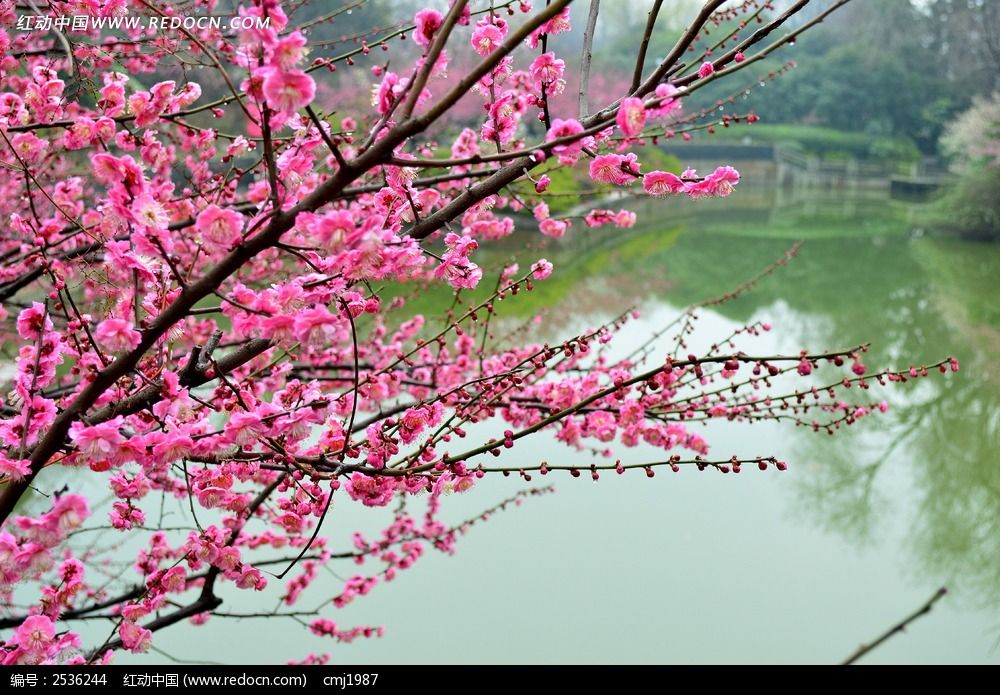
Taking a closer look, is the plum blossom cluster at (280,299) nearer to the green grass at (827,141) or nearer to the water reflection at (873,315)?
the water reflection at (873,315)

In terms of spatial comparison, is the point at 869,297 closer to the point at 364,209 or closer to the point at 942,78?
the point at 364,209

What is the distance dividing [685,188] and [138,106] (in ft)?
3.73

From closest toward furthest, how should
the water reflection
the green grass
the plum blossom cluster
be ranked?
1. the plum blossom cluster
2. the water reflection
3. the green grass

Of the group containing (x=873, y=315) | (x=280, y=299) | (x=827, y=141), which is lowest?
(x=280, y=299)

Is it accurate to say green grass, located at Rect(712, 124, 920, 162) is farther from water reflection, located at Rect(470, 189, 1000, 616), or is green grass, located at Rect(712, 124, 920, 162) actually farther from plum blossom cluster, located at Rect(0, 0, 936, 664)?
plum blossom cluster, located at Rect(0, 0, 936, 664)

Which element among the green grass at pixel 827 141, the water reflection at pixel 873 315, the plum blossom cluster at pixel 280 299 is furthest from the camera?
the green grass at pixel 827 141

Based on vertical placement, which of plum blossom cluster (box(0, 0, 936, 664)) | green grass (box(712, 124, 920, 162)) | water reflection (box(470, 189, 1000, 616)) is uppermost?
green grass (box(712, 124, 920, 162))

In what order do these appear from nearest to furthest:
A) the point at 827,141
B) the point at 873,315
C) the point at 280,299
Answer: the point at 280,299 < the point at 873,315 < the point at 827,141

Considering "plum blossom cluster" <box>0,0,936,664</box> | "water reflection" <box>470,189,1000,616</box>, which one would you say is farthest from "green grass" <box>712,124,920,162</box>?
"plum blossom cluster" <box>0,0,936,664</box>

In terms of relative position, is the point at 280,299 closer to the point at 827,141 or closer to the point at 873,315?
the point at 873,315

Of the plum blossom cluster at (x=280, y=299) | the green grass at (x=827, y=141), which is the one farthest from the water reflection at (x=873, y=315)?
the green grass at (x=827, y=141)

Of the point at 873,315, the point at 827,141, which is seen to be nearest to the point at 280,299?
the point at 873,315

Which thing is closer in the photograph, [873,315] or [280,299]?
[280,299]
